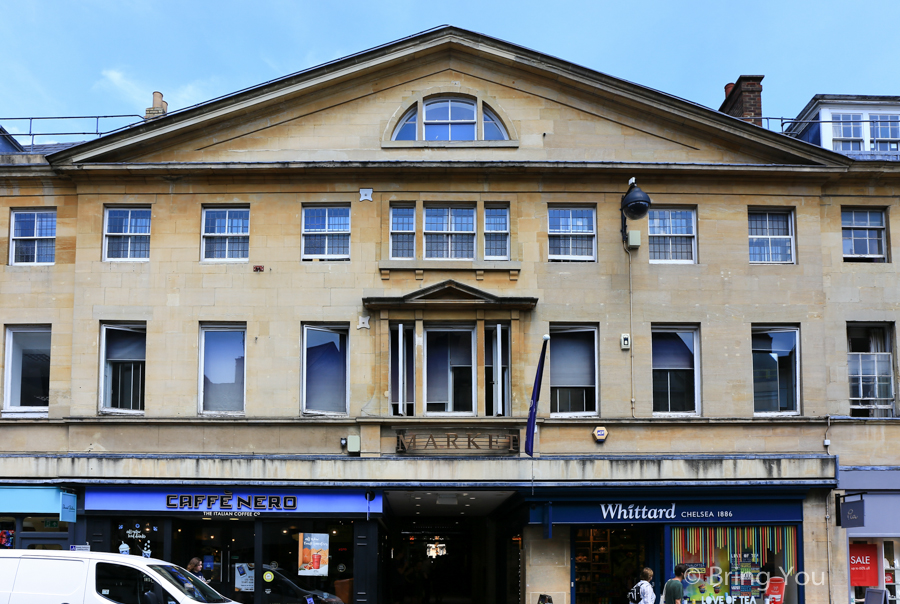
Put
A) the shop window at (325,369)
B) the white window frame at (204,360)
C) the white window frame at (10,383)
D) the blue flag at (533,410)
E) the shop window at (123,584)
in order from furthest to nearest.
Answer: the white window frame at (10,383), the shop window at (325,369), the white window frame at (204,360), the blue flag at (533,410), the shop window at (123,584)

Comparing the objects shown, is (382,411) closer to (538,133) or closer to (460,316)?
(460,316)

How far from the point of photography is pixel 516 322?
2012 cm

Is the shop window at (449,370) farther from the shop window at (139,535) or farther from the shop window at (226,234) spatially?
the shop window at (139,535)

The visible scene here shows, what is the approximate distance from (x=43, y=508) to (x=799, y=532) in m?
15.7

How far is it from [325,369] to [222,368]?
7.37 feet

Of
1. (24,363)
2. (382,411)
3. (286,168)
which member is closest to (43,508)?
(24,363)

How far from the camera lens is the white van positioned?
48.5 ft

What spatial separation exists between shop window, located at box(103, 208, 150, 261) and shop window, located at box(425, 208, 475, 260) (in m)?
6.25

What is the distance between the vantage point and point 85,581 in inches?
587

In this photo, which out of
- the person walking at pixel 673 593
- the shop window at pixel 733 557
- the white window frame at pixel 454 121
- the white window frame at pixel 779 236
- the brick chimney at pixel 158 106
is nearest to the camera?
the person walking at pixel 673 593

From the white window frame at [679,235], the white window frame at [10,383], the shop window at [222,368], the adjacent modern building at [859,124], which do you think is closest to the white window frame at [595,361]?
the white window frame at [679,235]

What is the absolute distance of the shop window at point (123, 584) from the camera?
14.8 metres

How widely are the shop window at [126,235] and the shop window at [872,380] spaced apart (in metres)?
15.9

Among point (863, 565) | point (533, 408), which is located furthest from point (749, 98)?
point (863, 565)
